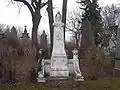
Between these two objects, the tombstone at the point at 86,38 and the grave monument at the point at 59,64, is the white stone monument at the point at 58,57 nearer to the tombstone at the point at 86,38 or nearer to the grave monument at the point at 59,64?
the grave monument at the point at 59,64

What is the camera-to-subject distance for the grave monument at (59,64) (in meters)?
13.2

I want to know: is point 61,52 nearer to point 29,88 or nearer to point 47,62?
point 47,62

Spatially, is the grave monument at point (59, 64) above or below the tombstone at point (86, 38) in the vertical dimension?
below

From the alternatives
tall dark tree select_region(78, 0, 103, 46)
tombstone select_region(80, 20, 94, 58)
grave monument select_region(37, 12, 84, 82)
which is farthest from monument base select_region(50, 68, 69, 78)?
tall dark tree select_region(78, 0, 103, 46)

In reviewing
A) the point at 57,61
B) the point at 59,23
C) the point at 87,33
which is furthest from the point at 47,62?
the point at 87,33

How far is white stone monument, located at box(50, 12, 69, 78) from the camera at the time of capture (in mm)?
13344

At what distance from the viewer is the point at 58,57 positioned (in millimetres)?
13758

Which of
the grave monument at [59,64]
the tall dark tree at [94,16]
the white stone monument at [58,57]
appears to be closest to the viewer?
the grave monument at [59,64]

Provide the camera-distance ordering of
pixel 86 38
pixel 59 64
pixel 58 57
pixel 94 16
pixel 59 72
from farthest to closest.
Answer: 1. pixel 94 16
2. pixel 86 38
3. pixel 58 57
4. pixel 59 64
5. pixel 59 72

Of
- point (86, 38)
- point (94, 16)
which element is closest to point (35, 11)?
point (86, 38)

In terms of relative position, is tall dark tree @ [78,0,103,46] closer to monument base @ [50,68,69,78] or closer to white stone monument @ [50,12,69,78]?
white stone monument @ [50,12,69,78]

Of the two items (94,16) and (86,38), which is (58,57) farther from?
(94,16)

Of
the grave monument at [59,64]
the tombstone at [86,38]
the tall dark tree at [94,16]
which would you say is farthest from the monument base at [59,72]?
the tall dark tree at [94,16]

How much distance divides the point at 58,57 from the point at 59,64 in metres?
0.38
